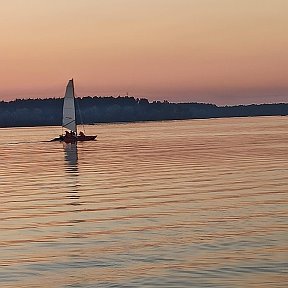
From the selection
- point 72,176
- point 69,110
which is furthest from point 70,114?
point 72,176

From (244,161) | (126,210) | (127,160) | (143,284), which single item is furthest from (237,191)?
(127,160)

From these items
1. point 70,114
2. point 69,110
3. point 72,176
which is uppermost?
point 69,110

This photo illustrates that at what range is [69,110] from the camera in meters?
93.6

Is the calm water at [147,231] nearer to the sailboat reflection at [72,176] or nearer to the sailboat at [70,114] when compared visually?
the sailboat reflection at [72,176]

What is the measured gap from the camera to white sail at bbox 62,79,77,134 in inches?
3684

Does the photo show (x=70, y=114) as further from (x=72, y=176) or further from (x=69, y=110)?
(x=72, y=176)

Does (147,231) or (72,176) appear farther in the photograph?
(72,176)

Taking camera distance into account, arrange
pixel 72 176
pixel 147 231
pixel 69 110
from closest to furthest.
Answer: pixel 147 231 < pixel 72 176 < pixel 69 110

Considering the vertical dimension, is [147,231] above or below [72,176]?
above

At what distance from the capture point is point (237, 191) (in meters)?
31.7

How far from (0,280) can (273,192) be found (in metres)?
16.5

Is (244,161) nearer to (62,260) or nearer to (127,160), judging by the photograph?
(127,160)

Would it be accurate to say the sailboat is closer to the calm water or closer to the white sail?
the white sail

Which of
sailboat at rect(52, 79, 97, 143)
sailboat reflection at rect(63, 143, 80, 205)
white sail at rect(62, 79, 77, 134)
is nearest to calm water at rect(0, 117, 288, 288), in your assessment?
sailboat reflection at rect(63, 143, 80, 205)
